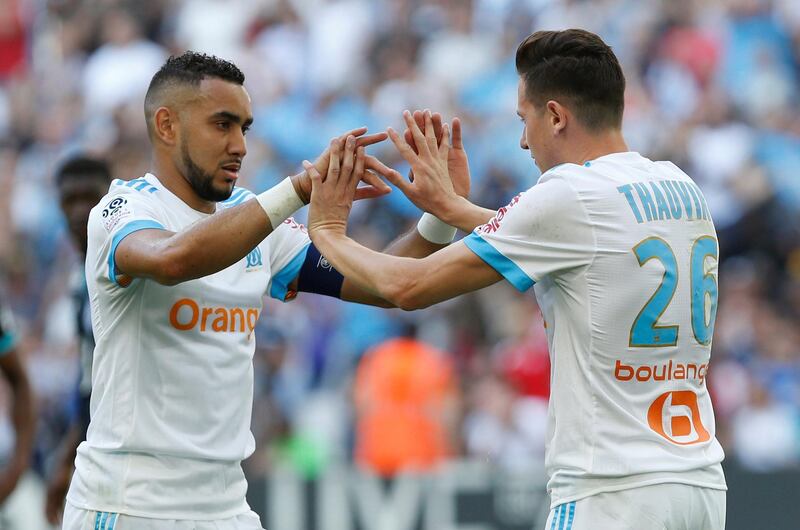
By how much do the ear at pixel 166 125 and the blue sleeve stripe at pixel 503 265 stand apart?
141 cm

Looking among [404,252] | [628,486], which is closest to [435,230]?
[404,252]

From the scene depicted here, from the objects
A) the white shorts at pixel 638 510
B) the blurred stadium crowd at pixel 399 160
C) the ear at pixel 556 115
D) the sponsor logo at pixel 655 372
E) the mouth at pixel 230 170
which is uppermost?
the blurred stadium crowd at pixel 399 160

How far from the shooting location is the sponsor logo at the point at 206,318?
5078 millimetres

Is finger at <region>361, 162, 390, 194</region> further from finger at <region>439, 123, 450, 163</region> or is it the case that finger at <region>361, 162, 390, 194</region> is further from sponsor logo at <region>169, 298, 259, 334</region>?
sponsor logo at <region>169, 298, 259, 334</region>

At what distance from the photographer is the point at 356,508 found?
32.0ft

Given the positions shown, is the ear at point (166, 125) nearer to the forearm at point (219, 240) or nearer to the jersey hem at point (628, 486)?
the forearm at point (219, 240)

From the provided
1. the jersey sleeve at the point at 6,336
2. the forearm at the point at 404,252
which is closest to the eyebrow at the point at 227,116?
the forearm at the point at 404,252

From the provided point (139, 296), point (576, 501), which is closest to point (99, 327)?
point (139, 296)

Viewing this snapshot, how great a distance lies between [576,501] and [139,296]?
177 centimetres

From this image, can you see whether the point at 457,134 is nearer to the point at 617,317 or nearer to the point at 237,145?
the point at 237,145

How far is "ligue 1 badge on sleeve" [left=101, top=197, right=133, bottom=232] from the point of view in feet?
16.5

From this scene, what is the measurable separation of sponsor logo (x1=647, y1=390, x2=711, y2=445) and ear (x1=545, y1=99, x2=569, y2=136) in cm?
100

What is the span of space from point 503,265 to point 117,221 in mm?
1440

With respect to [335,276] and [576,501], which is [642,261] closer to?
[576,501]
